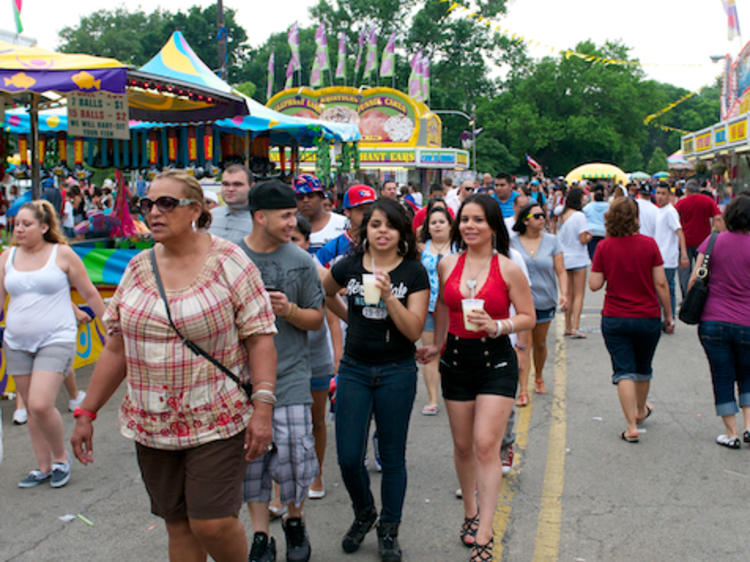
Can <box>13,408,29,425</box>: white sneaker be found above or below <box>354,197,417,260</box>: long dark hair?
below

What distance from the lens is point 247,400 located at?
10.6ft

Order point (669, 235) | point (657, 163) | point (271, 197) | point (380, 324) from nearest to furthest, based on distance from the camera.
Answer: point (271, 197) → point (380, 324) → point (669, 235) → point (657, 163)

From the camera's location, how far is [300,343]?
13.3 ft

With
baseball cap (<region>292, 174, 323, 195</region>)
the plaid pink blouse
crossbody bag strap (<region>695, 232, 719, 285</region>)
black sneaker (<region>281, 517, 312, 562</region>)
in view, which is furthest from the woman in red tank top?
crossbody bag strap (<region>695, 232, 719, 285</region>)

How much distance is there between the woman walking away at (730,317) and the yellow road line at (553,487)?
1212 millimetres

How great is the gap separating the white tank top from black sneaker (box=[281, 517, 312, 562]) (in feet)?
7.46

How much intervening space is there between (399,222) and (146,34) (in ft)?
265

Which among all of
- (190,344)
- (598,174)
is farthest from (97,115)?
(598,174)

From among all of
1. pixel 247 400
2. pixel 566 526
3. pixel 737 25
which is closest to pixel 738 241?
pixel 566 526

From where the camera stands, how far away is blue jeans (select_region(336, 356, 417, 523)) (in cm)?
405

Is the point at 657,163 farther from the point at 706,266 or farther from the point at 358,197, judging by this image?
the point at 358,197

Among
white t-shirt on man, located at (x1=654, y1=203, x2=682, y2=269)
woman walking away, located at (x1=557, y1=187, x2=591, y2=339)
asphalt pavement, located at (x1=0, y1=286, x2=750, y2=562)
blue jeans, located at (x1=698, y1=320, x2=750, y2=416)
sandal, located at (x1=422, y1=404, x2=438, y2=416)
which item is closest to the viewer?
asphalt pavement, located at (x1=0, y1=286, x2=750, y2=562)

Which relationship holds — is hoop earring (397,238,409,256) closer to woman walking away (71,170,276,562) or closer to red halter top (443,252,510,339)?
red halter top (443,252,510,339)

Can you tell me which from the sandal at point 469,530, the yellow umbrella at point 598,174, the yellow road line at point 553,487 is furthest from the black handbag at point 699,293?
the yellow umbrella at point 598,174
